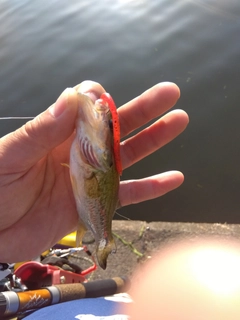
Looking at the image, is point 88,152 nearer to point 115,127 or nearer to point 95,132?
point 95,132

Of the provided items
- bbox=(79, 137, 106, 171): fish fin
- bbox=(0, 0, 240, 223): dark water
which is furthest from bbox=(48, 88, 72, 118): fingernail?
bbox=(0, 0, 240, 223): dark water

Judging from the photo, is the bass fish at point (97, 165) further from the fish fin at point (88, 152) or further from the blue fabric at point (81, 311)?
the blue fabric at point (81, 311)

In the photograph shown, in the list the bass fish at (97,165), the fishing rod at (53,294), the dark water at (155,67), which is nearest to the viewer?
the bass fish at (97,165)

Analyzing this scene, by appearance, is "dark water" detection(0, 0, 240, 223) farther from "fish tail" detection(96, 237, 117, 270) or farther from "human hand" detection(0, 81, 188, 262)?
"fish tail" detection(96, 237, 117, 270)

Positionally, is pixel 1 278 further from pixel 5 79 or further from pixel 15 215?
pixel 5 79

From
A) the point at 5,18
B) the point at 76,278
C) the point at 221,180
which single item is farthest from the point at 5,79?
the point at 76,278

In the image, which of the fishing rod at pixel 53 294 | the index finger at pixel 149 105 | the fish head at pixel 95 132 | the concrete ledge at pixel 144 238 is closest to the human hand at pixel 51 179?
the index finger at pixel 149 105
